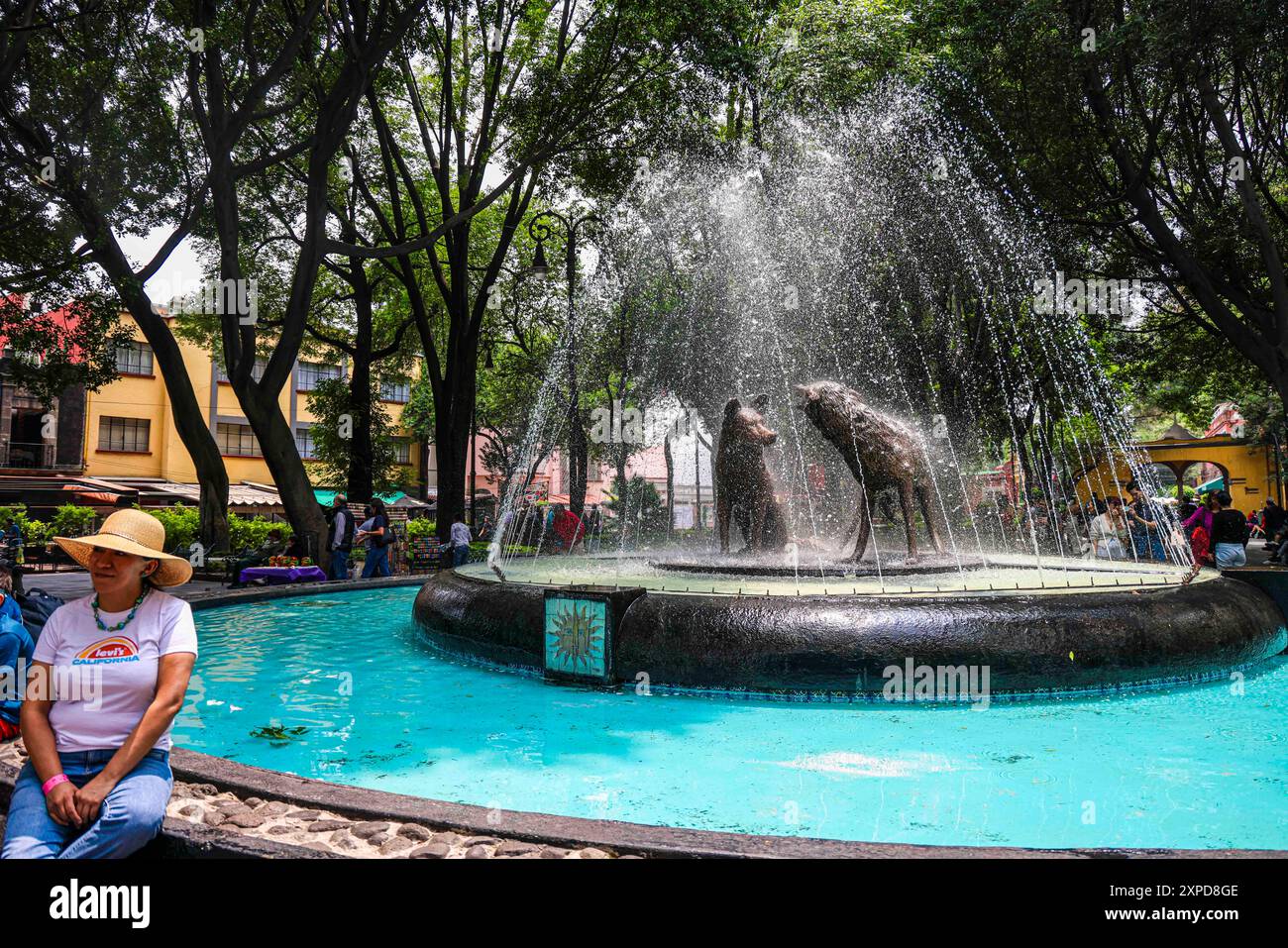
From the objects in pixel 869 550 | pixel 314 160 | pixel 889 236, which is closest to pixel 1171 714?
pixel 869 550

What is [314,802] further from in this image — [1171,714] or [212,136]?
[212,136]

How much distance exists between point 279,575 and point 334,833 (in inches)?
470

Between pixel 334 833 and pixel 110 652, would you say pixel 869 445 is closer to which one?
pixel 334 833

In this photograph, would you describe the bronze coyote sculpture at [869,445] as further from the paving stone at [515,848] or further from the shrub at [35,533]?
the shrub at [35,533]

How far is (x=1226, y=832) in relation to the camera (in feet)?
12.9

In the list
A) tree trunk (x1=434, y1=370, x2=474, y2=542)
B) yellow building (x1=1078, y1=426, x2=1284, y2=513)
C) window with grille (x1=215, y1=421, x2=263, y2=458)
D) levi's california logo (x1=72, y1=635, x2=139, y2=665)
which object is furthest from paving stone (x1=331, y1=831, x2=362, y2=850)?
yellow building (x1=1078, y1=426, x2=1284, y2=513)

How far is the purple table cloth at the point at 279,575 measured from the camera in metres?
14.3

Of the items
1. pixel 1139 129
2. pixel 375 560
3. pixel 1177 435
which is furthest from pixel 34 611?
pixel 1177 435

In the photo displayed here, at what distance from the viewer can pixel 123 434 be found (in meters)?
36.8

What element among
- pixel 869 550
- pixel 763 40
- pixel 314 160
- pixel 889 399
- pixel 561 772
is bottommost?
pixel 561 772

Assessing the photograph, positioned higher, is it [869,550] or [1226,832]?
[869,550]
